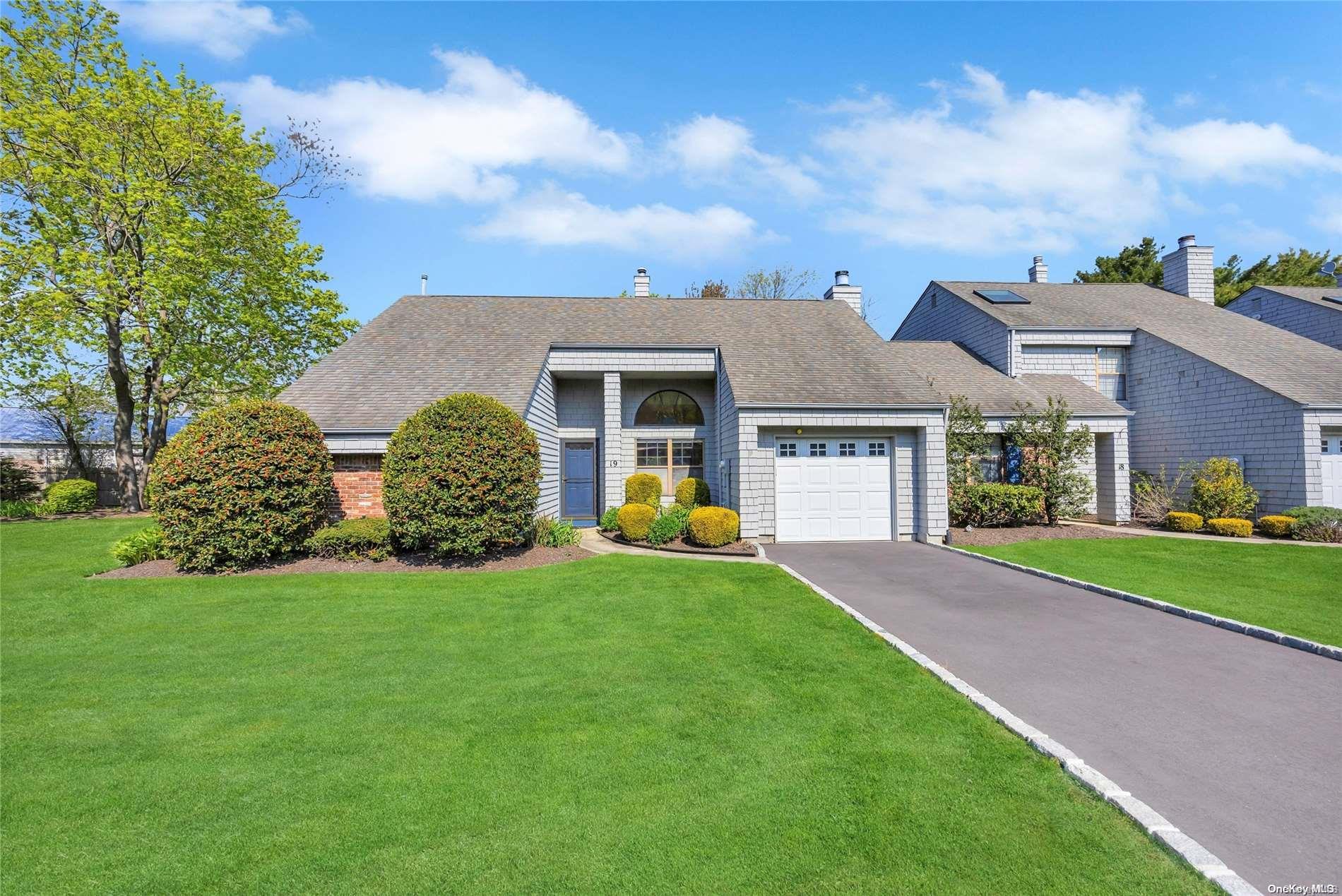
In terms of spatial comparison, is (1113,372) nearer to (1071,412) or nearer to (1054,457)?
(1071,412)

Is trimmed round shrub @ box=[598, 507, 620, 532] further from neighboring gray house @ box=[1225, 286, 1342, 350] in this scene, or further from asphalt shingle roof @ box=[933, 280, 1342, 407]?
neighboring gray house @ box=[1225, 286, 1342, 350]

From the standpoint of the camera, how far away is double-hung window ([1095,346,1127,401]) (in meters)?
19.0

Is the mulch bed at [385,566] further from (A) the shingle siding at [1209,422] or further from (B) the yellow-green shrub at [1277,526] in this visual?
Result: (A) the shingle siding at [1209,422]

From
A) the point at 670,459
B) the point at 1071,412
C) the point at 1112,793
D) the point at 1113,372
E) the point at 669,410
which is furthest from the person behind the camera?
the point at 1113,372

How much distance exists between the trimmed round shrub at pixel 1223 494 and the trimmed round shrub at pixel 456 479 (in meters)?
16.6

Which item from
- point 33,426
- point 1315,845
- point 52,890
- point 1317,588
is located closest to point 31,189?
point 33,426

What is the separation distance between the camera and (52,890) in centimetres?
278

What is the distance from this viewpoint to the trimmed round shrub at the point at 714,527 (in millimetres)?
12078

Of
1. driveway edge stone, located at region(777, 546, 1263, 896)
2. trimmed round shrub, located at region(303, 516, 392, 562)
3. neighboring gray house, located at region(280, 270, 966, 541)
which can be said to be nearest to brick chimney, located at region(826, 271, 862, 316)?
neighboring gray house, located at region(280, 270, 966, 541)

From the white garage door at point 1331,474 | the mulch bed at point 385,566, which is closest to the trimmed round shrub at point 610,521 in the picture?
Answer: the mulch bed at point 385,566

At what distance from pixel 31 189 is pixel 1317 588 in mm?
32263

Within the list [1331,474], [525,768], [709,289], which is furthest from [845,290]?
[525,768]

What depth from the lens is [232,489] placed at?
9.90 m

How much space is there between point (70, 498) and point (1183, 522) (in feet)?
106
